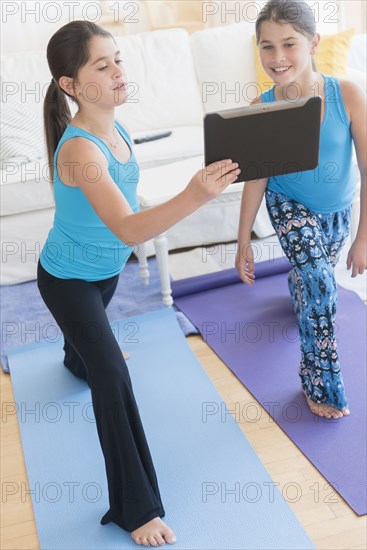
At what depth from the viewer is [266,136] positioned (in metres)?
1.52

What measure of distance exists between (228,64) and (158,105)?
0.42 m

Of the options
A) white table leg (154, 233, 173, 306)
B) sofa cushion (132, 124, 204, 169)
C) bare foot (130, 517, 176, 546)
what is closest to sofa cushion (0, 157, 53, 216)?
sofa cushion (132, 124, 204, 169)

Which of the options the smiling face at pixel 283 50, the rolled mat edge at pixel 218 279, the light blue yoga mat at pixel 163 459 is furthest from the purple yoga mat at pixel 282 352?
the smiling face at pixel 283 50

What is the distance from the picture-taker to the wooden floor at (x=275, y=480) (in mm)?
1584

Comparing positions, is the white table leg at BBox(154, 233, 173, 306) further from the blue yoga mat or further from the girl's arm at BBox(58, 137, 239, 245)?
the girl's arm at BBox(58, 137, 239, 245)

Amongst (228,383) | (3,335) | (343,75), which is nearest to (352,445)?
(228,383)

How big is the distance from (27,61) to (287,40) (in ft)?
6.92

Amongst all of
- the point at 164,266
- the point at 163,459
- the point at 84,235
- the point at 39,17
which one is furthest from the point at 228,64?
the point at 163,459

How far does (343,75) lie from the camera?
11.4 feet

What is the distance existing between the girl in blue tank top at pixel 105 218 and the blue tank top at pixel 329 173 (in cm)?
46

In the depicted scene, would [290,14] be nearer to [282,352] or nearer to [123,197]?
[123,197]

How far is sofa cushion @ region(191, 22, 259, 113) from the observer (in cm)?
367

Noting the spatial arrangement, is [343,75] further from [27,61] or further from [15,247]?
[15,247]

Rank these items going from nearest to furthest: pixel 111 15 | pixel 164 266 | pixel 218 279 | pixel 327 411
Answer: pixel 327 411, pixel 164 266, pixel 218 279, pixel 111 15
